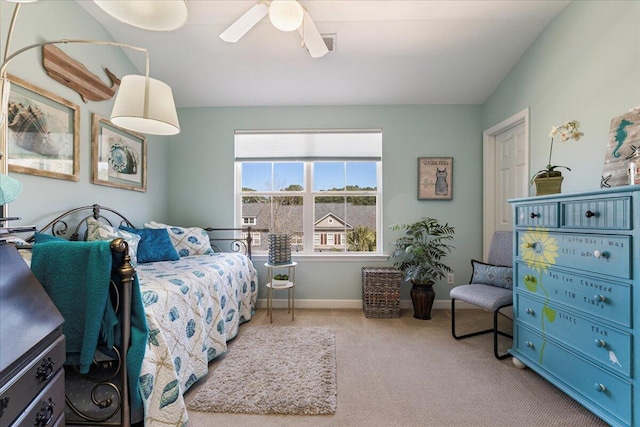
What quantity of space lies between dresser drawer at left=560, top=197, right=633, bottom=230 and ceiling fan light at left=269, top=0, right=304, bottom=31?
1.84 m

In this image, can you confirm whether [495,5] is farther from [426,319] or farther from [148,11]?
[426,319]

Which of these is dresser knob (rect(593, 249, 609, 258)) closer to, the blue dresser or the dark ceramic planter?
the blue dresser

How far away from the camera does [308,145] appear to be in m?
3.56

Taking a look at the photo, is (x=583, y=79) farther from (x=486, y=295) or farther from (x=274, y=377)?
(x=274, y=377)

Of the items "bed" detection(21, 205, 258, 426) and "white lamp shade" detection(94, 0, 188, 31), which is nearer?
"white lamp shade" detection(94, 0, 188, 31)

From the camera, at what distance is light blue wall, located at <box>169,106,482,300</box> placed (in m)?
3.47

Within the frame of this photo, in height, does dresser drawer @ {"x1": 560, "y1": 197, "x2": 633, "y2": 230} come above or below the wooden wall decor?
below

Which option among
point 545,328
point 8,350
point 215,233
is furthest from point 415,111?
point 8,350

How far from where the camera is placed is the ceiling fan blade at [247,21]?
1.71 metres

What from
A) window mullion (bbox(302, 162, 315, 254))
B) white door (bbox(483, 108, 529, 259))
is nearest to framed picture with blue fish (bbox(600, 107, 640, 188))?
white door (bbox(483, 108, 529, 259))

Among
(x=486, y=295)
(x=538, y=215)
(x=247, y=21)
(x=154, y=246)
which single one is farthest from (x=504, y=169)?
(x=154, y=246)

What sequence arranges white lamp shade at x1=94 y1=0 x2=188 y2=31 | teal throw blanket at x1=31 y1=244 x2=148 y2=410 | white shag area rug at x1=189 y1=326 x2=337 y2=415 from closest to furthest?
white lamp shade at x1=94 y1=0 x2=188 y2=31, teal throw blanket at x1=31 y1=244 x2=148 y2=410, white shag area rug at x1=189 y1=326 x2=337 y2=415

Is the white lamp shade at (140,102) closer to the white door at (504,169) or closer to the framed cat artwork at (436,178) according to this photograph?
the framed cat artwork at (436,178)

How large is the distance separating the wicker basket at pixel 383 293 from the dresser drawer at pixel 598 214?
1.67m
